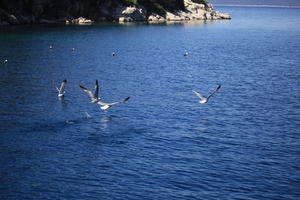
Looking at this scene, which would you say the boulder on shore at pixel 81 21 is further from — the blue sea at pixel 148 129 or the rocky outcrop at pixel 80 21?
the blue sea at pixel 148 129

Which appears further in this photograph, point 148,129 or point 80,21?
point 80,21

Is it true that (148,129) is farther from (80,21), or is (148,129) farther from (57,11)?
(80,21)

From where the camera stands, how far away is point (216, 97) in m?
69.6

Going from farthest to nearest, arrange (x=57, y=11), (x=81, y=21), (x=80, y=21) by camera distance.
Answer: (x=81, y=21) → (x=80, y=21) → (x=57, y=11)

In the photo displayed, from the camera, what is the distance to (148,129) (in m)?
53.4

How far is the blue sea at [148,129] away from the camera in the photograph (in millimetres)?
39344

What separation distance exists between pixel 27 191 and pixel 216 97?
127 ft

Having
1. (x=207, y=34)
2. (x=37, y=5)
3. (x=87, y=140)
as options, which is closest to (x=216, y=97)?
(x=87, y=140)

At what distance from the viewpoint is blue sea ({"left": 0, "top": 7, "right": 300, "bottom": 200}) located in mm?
39344

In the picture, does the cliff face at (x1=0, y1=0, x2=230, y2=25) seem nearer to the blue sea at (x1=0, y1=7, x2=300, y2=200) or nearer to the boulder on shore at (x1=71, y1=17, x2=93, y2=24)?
the boulder on shore at (x1=71, y1=17, x2=93, y2=24)

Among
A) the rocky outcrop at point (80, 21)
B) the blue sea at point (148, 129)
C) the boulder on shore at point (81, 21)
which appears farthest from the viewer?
the boulder on shore at point (81, 21)

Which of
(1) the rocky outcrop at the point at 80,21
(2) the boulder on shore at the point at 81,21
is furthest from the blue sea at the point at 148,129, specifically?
(2) the boulder on shore at the point at 81,21

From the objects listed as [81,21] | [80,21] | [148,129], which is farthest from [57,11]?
[148,129]

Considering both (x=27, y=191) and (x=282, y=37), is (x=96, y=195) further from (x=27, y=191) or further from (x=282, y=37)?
(x=282, y=37)
